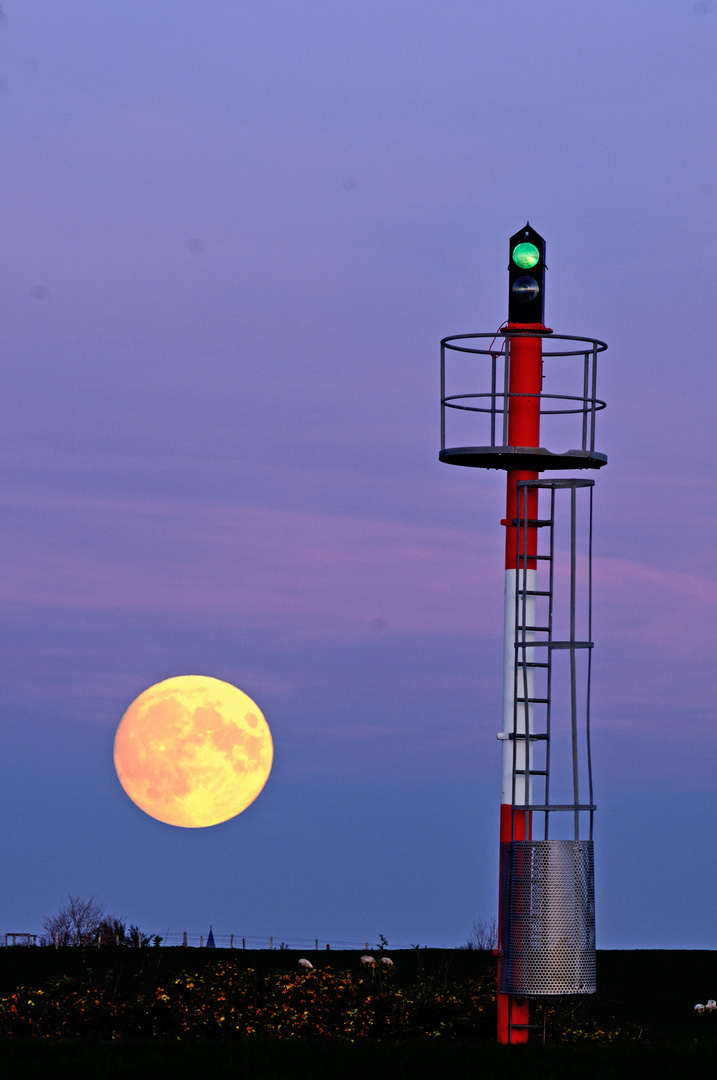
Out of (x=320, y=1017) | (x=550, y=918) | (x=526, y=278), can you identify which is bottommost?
(x=320, y=1017)

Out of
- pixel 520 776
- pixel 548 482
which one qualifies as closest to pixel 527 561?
pixel 548 482

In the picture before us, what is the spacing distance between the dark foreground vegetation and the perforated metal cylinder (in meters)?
1.03

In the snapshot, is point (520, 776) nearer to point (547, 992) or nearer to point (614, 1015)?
point (547, 992)

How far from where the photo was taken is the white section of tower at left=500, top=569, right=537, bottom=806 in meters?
23.6

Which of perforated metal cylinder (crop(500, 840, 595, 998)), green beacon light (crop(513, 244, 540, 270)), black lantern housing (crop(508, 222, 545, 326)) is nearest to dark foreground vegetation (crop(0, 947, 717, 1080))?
perforated metal cylinder (crop(500, 840, 595, 998))

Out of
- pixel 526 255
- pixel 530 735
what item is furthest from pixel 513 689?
pixel 526 255

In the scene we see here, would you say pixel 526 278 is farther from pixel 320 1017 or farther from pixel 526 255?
pixel 320 1017

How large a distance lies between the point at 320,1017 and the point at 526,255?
40.8 feet

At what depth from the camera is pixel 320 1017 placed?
24641 mm

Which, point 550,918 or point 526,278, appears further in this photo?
point 526,278

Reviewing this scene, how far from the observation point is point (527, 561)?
23.8 metres

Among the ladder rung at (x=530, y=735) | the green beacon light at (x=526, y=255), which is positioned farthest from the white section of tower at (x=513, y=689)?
the green beacon light at (x=526, y=255)

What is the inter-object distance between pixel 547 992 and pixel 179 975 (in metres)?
7.44

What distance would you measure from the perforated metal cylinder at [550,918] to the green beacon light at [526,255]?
29.2 ft
